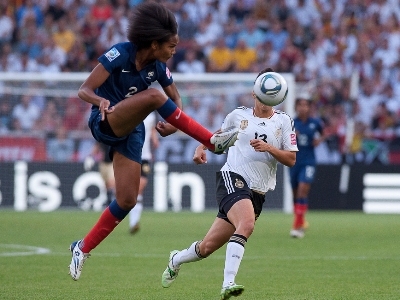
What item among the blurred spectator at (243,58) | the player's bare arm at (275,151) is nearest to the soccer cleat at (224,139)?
the player's bare arm at (275,151)

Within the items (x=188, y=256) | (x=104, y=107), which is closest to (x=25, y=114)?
(x=188, y=256)

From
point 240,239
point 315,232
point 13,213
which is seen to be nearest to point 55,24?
point 13,213

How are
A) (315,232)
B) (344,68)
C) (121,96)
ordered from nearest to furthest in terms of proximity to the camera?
(121,96)
(315,232)
(344,68)

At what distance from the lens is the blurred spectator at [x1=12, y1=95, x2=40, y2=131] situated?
20.4 m

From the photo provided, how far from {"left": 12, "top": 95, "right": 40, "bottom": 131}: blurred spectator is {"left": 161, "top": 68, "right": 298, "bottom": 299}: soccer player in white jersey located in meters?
12.5

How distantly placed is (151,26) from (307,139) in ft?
28.1

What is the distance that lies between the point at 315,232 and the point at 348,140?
6.23 meters

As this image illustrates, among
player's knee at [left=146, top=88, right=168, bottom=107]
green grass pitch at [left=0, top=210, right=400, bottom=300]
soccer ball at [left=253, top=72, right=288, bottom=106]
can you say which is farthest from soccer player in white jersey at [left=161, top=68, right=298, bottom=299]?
player's knee at [left=146, top=88, right=168, bottom=107]

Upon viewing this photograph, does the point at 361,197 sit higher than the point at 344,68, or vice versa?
the point at 344,68

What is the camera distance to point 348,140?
72.1ft

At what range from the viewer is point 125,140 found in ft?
27.1

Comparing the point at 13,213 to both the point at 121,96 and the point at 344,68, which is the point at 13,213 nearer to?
the point at 344,68

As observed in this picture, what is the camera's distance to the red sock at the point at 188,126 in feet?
24.8

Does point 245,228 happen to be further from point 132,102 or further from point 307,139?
point 307,139
